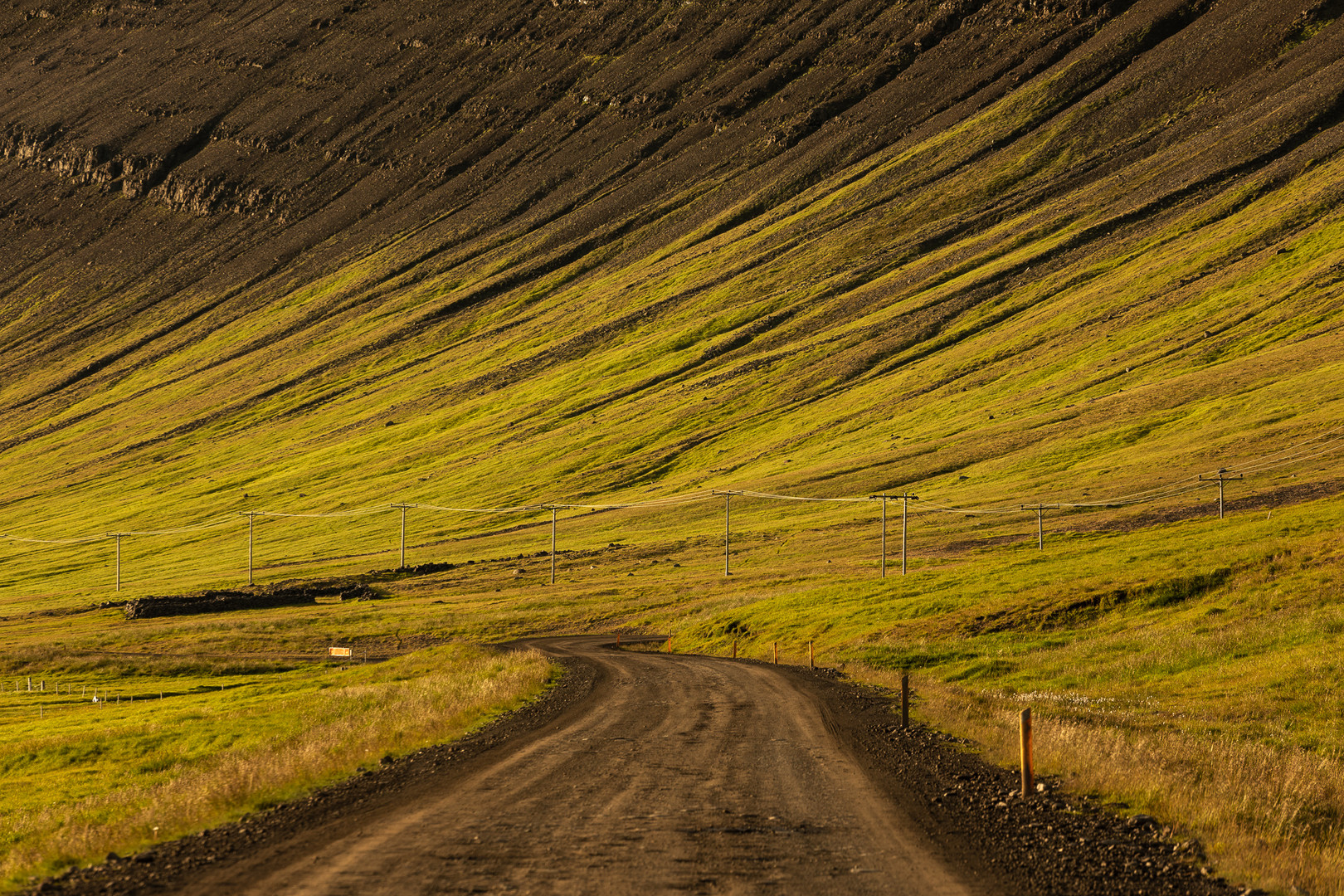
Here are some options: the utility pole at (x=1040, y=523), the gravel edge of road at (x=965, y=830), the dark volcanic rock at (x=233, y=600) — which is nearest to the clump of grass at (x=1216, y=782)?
the gravel edge of road at (x=965, y=830)

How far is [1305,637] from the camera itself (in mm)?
42375

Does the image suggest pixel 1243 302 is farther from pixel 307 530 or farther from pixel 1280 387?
pixel 307 530

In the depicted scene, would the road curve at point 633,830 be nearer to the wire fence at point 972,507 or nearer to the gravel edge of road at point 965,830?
the gravel edge of road at point 965,830

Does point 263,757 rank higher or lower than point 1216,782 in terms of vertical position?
lower

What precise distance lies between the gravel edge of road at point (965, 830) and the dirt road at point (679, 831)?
51 millimetres

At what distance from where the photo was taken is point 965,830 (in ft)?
59.1

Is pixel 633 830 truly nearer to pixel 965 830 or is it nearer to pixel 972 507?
pixel 965 830

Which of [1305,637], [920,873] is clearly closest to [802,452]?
[1305,637]

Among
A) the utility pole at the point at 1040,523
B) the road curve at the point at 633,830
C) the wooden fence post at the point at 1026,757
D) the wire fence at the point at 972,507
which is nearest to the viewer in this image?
the road curve at the point at 633,830

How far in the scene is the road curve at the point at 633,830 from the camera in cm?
1516

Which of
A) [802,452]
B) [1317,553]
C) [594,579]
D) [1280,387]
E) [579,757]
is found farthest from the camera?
[802,452]

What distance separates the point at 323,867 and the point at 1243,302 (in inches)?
6626

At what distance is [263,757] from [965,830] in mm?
16451

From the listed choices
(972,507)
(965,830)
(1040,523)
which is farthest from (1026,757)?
(972,507)
